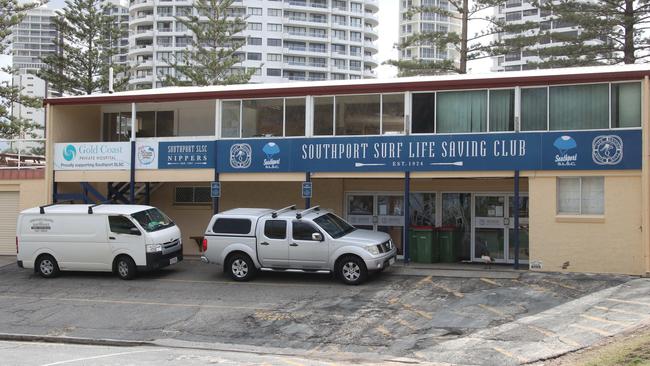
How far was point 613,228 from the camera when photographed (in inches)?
627

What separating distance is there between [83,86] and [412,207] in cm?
2934

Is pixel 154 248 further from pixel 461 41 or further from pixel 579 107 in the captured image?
pixel 461 41

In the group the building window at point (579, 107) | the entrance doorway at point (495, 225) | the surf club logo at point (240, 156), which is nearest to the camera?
the building window at point (579, 107)

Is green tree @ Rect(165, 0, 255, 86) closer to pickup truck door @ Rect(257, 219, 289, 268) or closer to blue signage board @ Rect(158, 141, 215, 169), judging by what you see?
blue signage board @ Rect(158, 141, 215, 169)

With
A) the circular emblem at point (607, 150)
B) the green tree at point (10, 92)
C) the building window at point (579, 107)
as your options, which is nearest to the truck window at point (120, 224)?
the building window at point (579, 107)

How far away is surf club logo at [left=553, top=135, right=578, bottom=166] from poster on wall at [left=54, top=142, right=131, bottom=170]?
13.2 meters

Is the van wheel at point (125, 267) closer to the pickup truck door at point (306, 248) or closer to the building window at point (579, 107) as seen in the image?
the pickup truck door at point (306, 248)

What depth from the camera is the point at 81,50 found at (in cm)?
4184

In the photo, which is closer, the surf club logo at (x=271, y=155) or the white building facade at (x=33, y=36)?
the surf club logo at (x=271, y=155)

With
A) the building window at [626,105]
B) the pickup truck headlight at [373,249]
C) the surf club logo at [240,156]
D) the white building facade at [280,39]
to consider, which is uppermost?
Result: the white building facade at [280,39]

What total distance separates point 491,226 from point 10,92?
26751 mm

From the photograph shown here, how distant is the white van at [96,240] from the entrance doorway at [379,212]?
5.70 meters

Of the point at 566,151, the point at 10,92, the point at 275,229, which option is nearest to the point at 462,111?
the point at 566,151

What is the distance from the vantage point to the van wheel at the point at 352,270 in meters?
15.5
